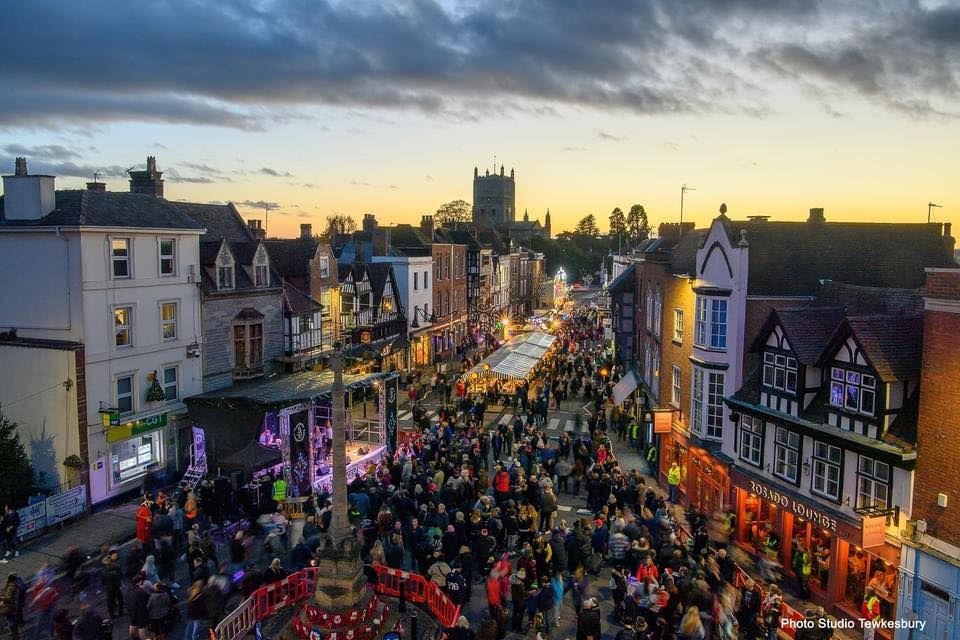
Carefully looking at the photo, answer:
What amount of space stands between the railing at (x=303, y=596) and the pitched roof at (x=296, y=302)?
724 inches

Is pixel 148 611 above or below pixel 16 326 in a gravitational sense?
below

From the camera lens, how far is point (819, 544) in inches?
728

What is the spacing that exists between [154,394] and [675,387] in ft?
63.1

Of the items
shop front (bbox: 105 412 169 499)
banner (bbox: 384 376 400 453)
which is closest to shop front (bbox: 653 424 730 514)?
banner (bbox: 384 376 400 453)

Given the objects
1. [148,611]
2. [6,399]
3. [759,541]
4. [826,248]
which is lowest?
[759,541]

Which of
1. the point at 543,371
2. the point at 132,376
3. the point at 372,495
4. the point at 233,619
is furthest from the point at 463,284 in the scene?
the point at 233,619

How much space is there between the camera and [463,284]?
205ft

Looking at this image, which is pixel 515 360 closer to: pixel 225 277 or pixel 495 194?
pixel 225 277

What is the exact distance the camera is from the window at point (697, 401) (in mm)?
24172

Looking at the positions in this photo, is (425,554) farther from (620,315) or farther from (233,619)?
(620,315)

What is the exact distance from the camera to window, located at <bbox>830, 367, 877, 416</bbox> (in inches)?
663

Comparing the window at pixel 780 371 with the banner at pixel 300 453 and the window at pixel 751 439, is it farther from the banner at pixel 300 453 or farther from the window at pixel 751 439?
the banner at pixel 300 453

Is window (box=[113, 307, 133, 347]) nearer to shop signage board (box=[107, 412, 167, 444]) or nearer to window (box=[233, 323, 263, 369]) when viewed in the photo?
shop signage board (box=[107, 412, 167, 444])

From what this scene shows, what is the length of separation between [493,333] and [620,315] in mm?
27519
